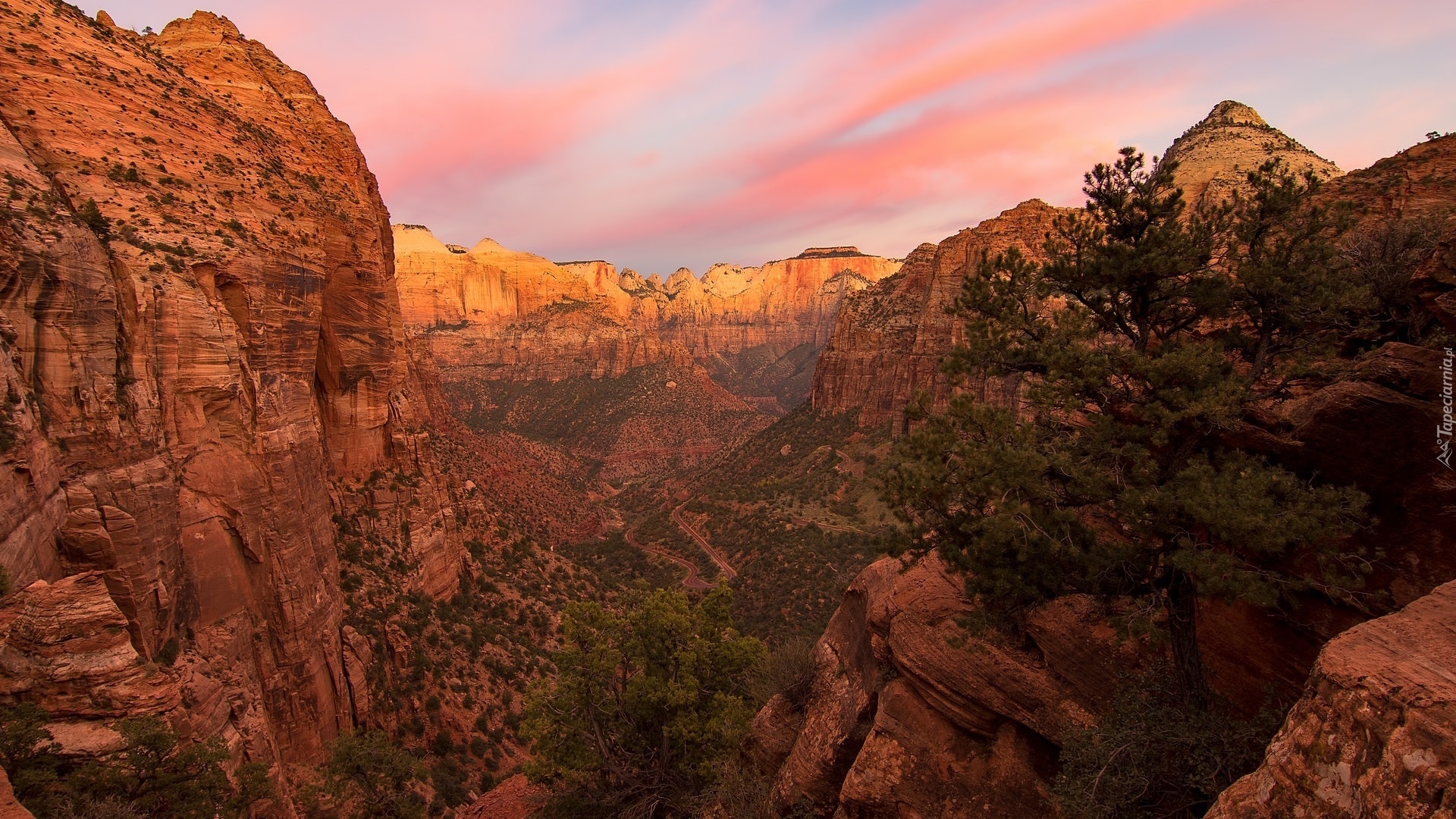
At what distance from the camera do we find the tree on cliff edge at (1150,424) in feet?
26.3

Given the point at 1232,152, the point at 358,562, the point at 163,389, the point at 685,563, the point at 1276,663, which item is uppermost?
the point at 1232,152

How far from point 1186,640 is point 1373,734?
13.4 ft

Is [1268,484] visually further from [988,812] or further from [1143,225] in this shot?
[988,812]

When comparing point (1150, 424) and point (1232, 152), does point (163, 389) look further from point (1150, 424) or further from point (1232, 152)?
point (1232, 152)

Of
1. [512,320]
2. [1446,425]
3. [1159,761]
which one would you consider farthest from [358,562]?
[512,320]

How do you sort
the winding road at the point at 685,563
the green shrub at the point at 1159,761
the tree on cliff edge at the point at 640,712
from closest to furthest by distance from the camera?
the green shrub at the point at 1159,761, the tree on cliff edge at the point at 640,712, the winding road at the point at 685,563

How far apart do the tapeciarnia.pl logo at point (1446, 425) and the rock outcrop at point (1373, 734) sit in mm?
2519

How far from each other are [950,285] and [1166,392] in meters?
54.4

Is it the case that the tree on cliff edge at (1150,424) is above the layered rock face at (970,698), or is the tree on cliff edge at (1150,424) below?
above

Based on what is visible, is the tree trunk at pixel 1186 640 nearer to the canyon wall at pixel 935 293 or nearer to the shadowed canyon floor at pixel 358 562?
the shadowed canyon floor at pixel 358 562

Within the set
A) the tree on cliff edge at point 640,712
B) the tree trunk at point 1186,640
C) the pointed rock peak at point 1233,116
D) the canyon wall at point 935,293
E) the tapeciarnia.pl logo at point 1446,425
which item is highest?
the pointed rock peak at point 1233,116

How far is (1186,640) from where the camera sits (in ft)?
28.5

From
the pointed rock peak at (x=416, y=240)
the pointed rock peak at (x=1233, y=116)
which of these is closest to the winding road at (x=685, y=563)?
the pointed rock peak at (x=1233, y=116)

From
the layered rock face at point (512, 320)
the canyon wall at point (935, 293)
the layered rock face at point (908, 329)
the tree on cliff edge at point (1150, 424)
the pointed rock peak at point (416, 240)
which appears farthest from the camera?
the pointed rock peak at point (416, 240)
